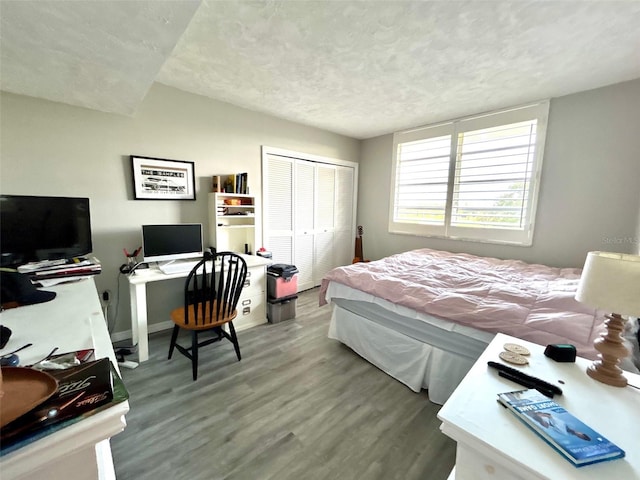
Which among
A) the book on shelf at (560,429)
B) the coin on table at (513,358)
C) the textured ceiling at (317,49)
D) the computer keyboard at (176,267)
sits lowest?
the book on shelf at (560,429)

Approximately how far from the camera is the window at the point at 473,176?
9.86 feet

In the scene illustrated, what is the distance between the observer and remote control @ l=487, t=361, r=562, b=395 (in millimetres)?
923

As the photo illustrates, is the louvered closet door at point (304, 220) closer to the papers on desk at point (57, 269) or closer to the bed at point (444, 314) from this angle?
the bed at point (444, 314)

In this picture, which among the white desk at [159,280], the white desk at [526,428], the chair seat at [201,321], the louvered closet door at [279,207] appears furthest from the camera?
the louvered closet door at [279,207]

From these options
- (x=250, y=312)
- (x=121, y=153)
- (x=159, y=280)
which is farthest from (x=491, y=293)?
(x=121, y=153)

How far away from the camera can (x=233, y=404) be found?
1771 millimetres

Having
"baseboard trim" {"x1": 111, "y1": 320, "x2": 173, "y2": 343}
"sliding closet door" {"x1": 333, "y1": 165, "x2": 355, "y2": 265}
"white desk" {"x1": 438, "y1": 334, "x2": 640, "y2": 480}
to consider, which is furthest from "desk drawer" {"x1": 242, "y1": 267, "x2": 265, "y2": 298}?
"white desk" {"x1": 438, "y1": 334, "x2": 640, "y2": 480}

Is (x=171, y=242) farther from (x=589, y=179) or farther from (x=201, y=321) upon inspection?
(x=589, y=179)

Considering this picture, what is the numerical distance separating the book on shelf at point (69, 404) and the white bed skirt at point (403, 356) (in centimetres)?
185

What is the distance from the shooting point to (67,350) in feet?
3.05

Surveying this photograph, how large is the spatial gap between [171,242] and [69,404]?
234 cm

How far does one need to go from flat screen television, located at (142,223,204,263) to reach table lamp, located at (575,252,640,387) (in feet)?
9.20

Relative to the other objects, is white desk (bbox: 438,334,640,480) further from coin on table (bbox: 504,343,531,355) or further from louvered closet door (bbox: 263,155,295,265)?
louvered closet door (bbox: 263,155,295,265)

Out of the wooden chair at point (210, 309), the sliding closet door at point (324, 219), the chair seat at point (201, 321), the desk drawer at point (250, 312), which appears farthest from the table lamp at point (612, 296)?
the sliding closet door at point (324, 219)
